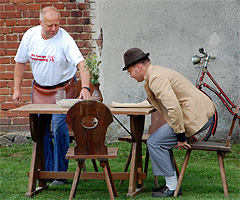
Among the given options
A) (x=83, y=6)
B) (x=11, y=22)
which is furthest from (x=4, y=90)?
(x=83, y=6)

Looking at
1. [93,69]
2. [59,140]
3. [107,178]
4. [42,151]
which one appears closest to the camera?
[107,178]

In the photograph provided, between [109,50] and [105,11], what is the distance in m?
0.65

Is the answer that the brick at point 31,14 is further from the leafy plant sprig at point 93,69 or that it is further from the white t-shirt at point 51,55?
the leafy plant sprig at point 93,69

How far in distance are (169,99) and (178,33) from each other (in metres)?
3.57

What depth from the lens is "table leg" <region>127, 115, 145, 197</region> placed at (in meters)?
4.73

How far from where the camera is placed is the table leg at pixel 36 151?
195 inches

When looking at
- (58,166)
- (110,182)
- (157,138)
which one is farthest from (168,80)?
(58,166)

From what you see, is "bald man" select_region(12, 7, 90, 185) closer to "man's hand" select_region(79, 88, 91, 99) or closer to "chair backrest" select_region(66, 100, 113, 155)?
"man's hand" select_region(79, 88, 91, 99)

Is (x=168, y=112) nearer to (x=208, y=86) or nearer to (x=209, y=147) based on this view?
(x=209, y=147)

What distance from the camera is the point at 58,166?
5395 mm

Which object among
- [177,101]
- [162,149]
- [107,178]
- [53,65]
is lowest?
[107,178]

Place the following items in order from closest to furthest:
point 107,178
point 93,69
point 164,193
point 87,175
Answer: point 107,178
point 164,193
point 87,175
point 93,69

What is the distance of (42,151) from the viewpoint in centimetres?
521

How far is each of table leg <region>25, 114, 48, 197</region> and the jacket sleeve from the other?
53.5 inches
